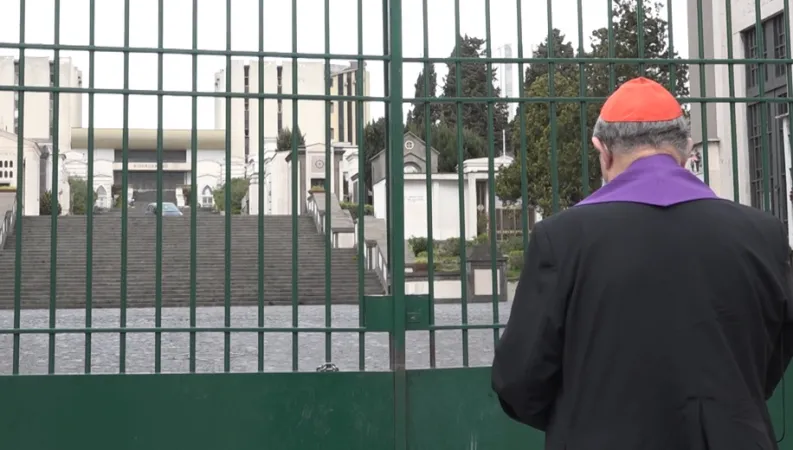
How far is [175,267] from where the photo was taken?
27016mm

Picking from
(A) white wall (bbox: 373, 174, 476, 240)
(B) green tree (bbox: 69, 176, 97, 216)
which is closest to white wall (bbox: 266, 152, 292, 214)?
(A) white wall (bbox: 373, 174, 476, 240)

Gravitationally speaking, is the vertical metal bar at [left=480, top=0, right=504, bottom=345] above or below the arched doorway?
below

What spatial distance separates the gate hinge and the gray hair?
86.0 inches

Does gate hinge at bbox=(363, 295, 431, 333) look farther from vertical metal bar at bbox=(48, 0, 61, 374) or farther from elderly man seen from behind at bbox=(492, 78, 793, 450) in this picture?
elderly man seen from behind at bbox=(492, 78, 793, 450)

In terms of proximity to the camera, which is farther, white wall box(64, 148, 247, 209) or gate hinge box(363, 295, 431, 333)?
white wall box(64, 148, 247, 209)

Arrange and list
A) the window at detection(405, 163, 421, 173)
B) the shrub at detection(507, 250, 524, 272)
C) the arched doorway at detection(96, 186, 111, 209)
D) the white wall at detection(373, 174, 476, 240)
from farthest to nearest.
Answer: the arched doorway at detection(96, 186, 111, 209) → the window at detection(405, 163, 421, 173) → the white wall at detection(373, 174, 476, 240) → the shrub at detection(507, 250, 524, 272)

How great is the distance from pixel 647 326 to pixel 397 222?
229cm

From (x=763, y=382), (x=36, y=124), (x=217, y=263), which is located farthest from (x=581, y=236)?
(x=36, y=124)

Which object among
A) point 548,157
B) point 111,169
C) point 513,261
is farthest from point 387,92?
point 111,169

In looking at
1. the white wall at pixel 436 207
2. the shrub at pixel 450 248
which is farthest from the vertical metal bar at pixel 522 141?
the shrub at pixel 450 248

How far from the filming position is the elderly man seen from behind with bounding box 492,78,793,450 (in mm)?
1938

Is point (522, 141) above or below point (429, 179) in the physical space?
above

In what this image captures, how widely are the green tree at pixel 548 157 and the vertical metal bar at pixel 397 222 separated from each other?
16.6m

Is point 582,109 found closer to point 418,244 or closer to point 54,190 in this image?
point 54,190
